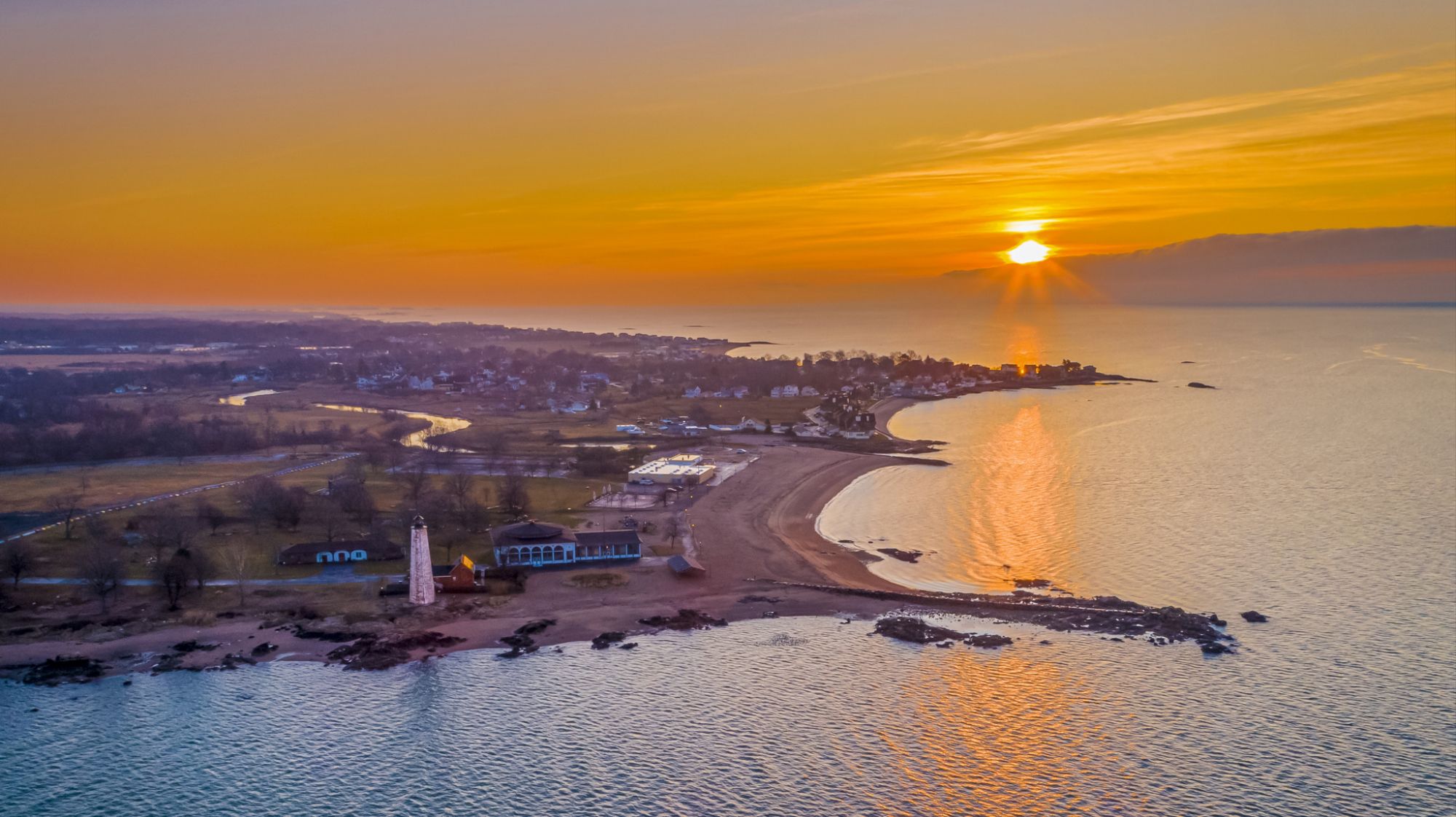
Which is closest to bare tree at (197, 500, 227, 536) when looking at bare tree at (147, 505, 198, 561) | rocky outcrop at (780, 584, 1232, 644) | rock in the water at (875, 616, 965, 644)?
bare tree at (147, 505, 198, 561)

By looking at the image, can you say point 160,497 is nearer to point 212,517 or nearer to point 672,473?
point 212,517

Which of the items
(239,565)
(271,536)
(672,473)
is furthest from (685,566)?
(271,536)

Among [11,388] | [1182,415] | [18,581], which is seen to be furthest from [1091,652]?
[11,388]

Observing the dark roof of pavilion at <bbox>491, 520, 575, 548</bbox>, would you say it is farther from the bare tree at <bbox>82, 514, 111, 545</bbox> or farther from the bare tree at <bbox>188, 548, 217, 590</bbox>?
the bare tree at <bbox>82, 514, 111, 545</bbox>

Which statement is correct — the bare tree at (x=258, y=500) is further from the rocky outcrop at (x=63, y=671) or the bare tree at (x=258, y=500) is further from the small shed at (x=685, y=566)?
the small shed at (x=685, y=566)

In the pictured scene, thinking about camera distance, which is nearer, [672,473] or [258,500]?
[258,500]

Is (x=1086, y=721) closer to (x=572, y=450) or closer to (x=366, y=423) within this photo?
(x=572, y=450)

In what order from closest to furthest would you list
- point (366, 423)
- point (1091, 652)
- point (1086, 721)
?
1. point (1086, 721)
2. point (1091, 652)
3. point (366, 423)
